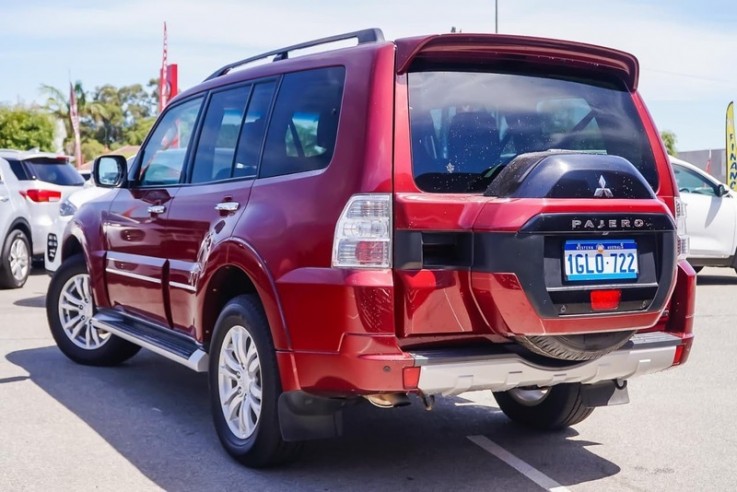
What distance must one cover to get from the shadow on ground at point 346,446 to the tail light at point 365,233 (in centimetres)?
116

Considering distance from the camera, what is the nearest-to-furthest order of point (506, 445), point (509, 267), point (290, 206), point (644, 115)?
1. point (509, 267)
2. point (290, 206)
3. point (644, 115)
4. point (506, 445)

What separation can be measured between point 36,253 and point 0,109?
3971 centimetres

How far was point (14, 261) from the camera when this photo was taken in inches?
504

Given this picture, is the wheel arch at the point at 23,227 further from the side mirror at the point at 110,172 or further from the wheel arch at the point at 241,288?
the wheel arch at the point at 241,288

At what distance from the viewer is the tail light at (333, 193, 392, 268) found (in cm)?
400

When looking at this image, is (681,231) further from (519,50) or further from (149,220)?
(149,220)

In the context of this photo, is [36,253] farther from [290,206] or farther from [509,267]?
[509,267]

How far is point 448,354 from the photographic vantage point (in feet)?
13.2

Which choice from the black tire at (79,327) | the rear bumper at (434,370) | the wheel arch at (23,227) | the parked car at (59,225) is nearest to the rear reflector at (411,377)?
the rear bumper at (434,370)

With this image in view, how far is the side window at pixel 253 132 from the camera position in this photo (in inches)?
197

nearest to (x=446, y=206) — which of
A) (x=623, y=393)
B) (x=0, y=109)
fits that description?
(x=623, y=393)

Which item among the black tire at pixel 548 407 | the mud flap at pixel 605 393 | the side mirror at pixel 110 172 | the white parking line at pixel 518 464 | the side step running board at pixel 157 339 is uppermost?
the side mirror at pixel 110 172

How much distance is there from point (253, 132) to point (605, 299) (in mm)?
2042

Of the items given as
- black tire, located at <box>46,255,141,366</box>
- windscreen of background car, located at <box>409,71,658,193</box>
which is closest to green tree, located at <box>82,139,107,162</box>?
black tire, located at <box>46,255,141,366</box>
